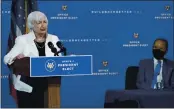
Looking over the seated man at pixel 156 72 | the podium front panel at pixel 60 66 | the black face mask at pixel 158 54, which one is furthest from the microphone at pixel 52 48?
the black face mask at pixel 158 54

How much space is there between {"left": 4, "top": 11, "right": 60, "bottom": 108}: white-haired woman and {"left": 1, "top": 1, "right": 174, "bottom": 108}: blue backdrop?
1476 mm

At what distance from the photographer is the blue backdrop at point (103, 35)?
5.38 m

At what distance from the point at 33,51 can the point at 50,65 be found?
0.48m

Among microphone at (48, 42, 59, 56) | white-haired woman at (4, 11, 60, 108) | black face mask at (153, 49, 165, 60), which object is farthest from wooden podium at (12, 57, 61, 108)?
black face mask at (153, 49, 165, 60)

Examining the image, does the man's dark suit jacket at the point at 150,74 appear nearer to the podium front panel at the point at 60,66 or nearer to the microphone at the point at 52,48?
the podium front panel at the point at 60,66

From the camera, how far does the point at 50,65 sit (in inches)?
134

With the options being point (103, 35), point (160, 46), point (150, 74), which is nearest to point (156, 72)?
point (150, 74)

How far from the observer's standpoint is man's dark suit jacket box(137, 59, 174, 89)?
4.72m

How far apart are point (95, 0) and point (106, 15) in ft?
0.80

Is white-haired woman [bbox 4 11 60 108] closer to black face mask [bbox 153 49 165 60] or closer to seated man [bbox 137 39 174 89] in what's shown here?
seated man [bbox 137 39 174 89]

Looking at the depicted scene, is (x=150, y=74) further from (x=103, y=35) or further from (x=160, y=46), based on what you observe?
(x=103, y=35)

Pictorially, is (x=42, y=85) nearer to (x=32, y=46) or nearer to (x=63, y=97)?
(x=32, y=46)

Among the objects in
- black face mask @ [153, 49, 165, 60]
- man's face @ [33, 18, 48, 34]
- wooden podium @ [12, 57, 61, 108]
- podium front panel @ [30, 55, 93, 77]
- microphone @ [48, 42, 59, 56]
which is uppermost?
man's face @ [33, 18, 48, 34]

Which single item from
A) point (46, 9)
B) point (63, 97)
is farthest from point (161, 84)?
point (46, 9)
